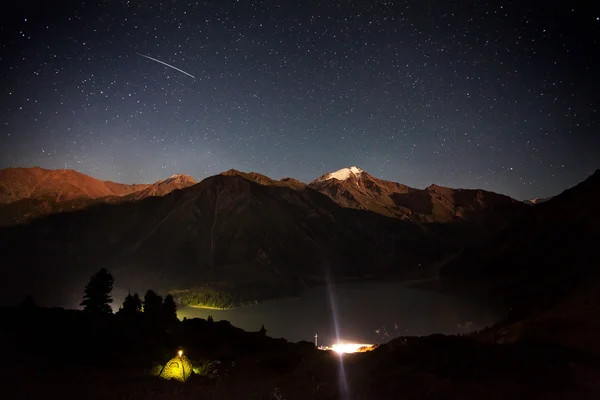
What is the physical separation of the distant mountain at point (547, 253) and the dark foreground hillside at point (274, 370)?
8221 centimetres

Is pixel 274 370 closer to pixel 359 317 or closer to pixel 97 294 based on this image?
pixel 97 294

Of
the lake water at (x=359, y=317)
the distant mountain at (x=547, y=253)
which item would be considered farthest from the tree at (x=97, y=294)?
the distant mountain at (x=547, y=253)

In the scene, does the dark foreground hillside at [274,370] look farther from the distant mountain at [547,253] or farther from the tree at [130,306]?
the distant mountain at [547,253]

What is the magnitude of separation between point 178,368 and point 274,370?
10.1 meters

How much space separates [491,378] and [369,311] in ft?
514

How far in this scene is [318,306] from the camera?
620 feet

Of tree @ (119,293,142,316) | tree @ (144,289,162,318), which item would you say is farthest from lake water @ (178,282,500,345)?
tree @ (119,293,142,316)

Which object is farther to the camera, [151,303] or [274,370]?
[151,303]

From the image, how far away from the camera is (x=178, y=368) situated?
40.4m

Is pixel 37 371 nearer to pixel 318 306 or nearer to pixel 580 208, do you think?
pixel 318 306

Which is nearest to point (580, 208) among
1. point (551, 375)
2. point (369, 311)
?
point (369, 311)

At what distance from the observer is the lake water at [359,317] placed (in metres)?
138

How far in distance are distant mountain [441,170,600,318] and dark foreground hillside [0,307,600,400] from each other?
82210mm

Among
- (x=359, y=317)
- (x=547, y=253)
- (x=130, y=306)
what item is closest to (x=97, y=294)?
(x=130, y=306)
